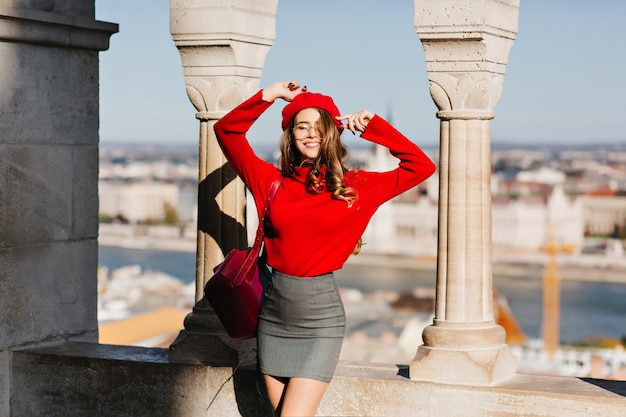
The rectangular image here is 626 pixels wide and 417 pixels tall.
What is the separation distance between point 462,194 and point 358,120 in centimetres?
74

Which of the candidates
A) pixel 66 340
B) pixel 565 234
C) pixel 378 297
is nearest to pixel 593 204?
pixel 565 234

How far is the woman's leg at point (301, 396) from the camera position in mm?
3130

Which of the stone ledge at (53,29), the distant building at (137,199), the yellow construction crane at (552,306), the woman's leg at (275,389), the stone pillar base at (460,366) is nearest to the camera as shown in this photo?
the woman's leg at (275,389)

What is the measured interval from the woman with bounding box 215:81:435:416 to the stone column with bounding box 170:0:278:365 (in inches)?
42.1

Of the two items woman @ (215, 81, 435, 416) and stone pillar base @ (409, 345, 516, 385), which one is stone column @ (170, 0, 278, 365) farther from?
woman @ (215, 81, 435, 416)

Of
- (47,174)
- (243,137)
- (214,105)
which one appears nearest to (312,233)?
(243,137)

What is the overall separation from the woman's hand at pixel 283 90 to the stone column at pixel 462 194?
742 mm

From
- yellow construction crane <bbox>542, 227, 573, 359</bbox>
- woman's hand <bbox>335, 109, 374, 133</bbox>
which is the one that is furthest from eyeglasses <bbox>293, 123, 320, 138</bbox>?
yellow construction crane <bbox>542, 227, 573, 359</bbox>

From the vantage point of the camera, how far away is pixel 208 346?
4.32 meters

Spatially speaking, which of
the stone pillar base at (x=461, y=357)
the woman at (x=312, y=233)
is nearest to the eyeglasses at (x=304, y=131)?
the woman at (x=312, y=233)

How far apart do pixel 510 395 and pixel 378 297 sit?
7432 cm

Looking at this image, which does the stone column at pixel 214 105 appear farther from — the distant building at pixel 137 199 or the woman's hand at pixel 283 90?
the distant building at pixel 137 199

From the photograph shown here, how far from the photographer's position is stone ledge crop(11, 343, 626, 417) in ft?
Answer: 12.3

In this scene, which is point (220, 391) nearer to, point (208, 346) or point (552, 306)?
point (208, 346)
